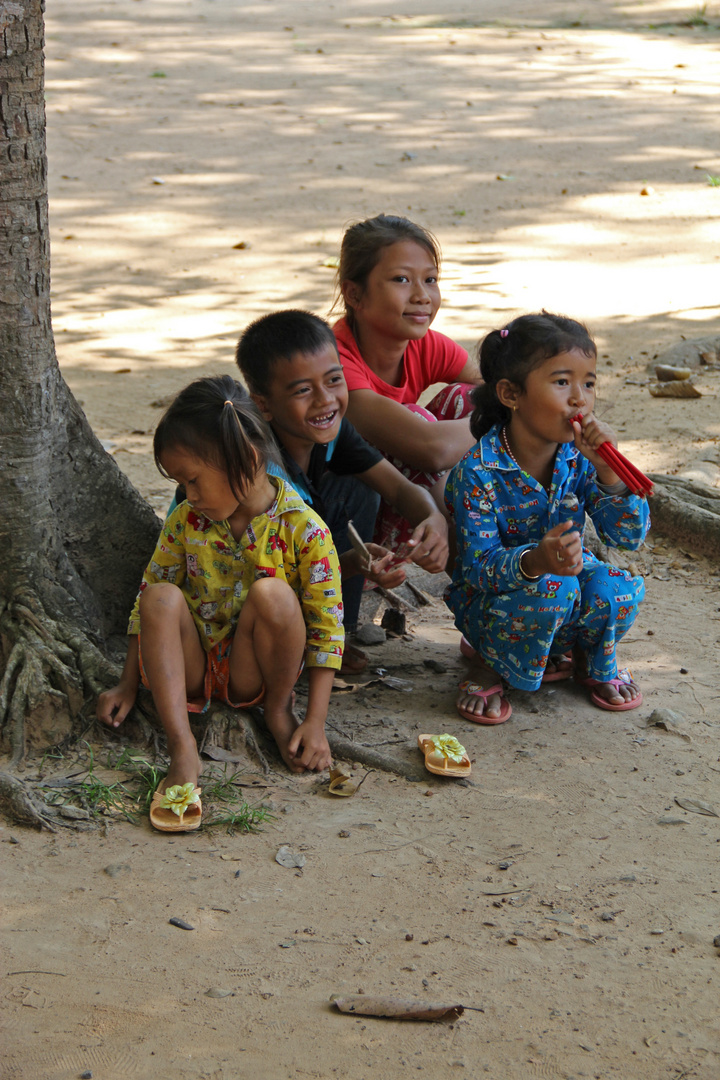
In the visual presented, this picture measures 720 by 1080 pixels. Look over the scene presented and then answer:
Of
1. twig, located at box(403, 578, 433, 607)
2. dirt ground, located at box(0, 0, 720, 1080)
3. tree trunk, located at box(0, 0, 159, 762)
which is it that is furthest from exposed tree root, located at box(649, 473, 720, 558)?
tree trunk, located at box(0, 0, 159, 762)

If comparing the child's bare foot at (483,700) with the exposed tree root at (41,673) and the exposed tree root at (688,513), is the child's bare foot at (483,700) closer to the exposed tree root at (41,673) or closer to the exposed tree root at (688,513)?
the exposed tree root at (41,673)

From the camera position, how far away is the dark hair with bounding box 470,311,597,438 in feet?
10.1

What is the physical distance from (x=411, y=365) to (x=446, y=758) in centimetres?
164

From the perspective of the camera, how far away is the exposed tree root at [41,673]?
2.93m

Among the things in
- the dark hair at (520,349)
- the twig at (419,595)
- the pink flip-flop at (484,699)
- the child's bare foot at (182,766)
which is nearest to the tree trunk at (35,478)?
the child's bare foot at (182,766)

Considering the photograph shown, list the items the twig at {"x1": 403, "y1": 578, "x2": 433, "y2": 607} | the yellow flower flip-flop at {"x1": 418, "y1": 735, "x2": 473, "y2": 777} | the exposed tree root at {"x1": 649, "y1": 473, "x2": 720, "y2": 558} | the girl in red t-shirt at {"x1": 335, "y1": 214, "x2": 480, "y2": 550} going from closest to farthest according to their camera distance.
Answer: the yellow flower flip-flop at {"x1": 418, "y1": 735, "x2": 473, "y2": 777}
the girl in red t-shirt at {"x1": 335, "y1": 214, "x2": 480, "y2": 550}
the twig at {"x1": 403, "y1": 578, "x2": 433, "y2": 607}
the exposed tree root at {"x1": 649, "y1": 473, "x2": 720, "y2": 558}

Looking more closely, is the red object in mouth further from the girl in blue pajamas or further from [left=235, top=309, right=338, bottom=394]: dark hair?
[left=235, top=309, right=338, bottom=394]: dark hair

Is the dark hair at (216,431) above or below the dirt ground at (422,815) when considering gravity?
above

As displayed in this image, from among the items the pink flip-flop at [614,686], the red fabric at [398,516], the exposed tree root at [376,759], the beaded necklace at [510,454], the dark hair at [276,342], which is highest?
the dark hair at [276,342]

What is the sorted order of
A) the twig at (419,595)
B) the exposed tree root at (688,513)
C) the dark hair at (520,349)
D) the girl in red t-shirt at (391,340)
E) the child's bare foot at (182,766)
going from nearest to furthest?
the child's bare foot at (182,766), the dark hair at (520,349), the girl in red t-shirt at (391,340), the twig at (419,595), the exposed tree root at (688,513)

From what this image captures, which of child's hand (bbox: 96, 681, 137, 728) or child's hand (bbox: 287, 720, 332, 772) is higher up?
child's hand (bbox: 96, 681, 137, 728)

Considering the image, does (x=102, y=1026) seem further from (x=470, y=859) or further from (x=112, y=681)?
(x=112, y=681)

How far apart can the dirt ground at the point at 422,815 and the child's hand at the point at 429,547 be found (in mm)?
508

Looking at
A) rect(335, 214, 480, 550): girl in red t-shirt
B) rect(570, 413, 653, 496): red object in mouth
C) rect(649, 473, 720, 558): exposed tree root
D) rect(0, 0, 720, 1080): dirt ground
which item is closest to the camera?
rect(0, 0, 720, 1080): dirt ground
